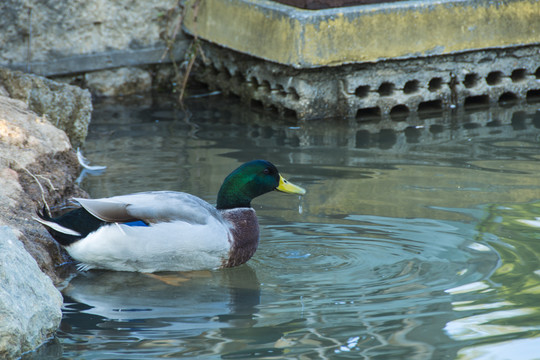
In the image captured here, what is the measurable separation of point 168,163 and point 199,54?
2669 mm

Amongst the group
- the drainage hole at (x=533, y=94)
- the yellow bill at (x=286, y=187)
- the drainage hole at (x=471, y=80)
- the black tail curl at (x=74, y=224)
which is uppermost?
the drainage hole at (x=471, y=80)

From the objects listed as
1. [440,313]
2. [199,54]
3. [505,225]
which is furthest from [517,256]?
[199,54]

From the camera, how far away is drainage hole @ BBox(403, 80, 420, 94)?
25.3ft

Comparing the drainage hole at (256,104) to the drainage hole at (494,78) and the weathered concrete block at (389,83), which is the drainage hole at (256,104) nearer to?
the weathered concrete block at (389,83)

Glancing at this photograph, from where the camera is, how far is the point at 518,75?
811cm

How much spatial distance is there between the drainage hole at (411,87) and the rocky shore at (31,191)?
2.93m

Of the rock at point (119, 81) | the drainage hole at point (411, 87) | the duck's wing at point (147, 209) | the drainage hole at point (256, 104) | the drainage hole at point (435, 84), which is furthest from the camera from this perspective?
the rock at point (119, 81)

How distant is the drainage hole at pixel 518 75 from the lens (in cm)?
802

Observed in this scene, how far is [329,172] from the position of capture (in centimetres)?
606

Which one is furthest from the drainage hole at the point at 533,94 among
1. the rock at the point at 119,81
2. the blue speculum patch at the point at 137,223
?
the blue speculum patch at the point at 137,223

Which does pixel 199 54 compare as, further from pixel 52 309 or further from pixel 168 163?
pixel 52 309

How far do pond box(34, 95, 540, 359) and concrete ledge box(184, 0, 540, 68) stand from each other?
0.61 m

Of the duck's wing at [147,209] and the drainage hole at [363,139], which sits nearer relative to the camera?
the duck's wing at [147,209]

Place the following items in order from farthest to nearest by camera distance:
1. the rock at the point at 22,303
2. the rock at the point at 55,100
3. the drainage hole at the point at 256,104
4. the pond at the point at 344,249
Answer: the drainage hole at the point at 256,104 < the rock at the point at 55,100 < the pond at the point at 344,249 < the rock at the point at 22,303
